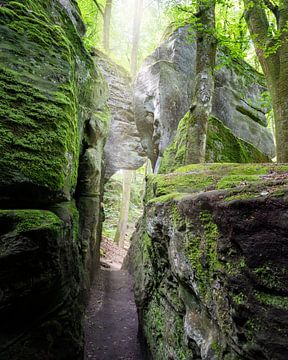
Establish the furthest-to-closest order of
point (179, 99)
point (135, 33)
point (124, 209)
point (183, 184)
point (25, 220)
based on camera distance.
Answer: point (135, 33)
point (124, 209)
point (179, 99)
point (183, 184)
point (25, 220)

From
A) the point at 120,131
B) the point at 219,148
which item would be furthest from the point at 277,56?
the point at 120,131

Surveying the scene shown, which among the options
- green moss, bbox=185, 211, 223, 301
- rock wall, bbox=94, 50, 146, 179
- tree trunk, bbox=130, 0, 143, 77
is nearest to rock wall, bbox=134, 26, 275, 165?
rock wall, bbox=94, 50, 146, 179

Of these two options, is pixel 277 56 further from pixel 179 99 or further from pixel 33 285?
pixel 33 285

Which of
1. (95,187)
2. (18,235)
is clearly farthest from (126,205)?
(18,235)

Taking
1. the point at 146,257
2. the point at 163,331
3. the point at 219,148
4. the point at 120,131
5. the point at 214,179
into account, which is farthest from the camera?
the point at 120,131

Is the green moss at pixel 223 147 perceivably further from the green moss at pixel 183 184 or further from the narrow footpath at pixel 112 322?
the narrow footpath at pixel 112 322

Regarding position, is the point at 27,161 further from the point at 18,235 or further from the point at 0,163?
the point at 18,235

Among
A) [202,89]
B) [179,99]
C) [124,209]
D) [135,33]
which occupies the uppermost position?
[135,33]

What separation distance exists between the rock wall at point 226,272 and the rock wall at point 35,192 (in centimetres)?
186

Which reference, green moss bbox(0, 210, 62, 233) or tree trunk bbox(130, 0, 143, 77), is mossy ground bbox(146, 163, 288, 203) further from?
tree trunk bbox(130, 0, 143, 77)

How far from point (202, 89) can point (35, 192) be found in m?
6.01

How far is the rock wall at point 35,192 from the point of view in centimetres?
357

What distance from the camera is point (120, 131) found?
50.7 feet

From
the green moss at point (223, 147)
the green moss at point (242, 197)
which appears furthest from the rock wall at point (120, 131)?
the green moss at point (242, 197)
